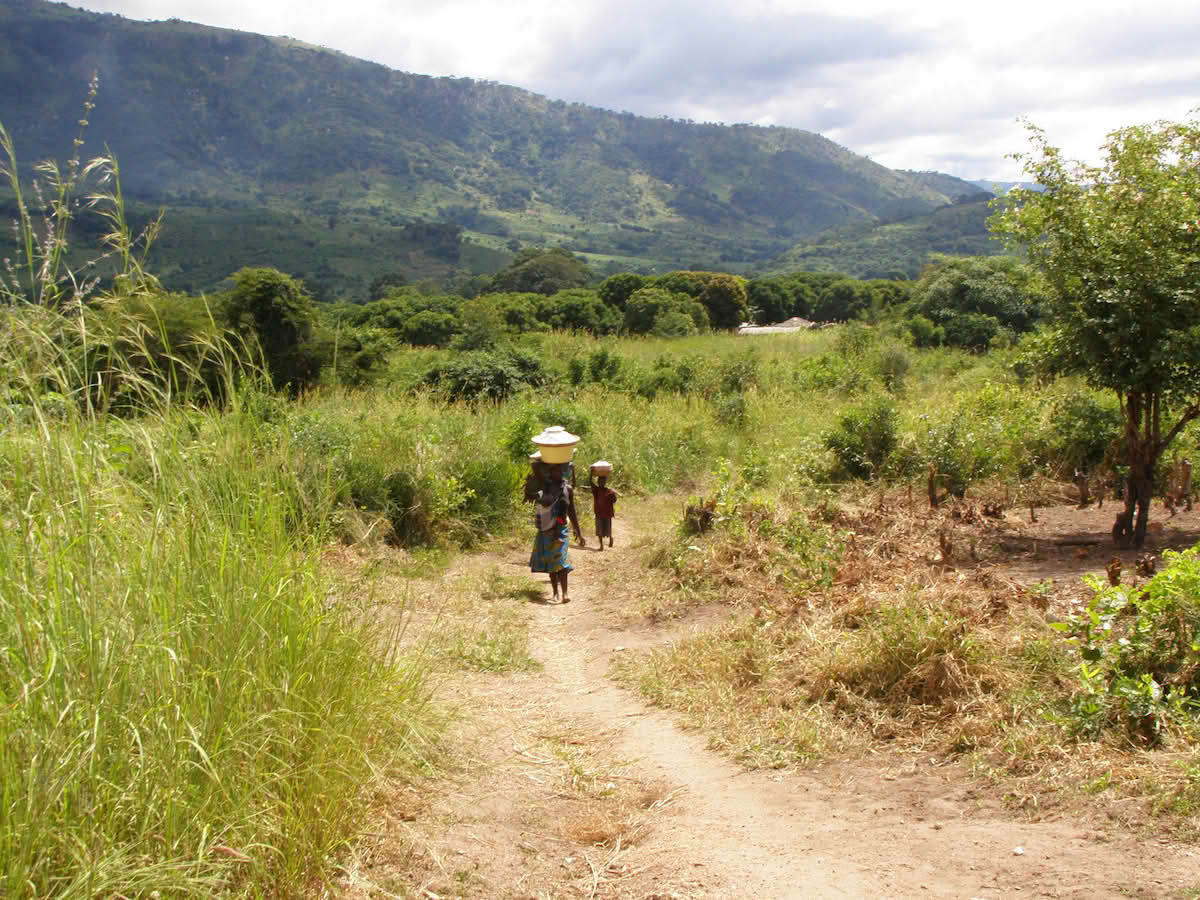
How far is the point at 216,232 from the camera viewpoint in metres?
85.5

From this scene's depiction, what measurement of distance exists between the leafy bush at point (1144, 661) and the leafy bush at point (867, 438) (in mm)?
6788

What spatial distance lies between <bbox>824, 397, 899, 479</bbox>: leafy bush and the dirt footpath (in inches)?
273

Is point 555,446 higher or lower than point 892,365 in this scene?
lower

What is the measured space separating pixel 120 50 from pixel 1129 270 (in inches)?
8402

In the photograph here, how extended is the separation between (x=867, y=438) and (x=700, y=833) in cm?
819

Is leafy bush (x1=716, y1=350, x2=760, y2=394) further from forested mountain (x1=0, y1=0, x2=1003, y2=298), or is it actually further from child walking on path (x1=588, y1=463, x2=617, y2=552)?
forested mountain (x1=0, y1=0, x2=1003, y2=298)

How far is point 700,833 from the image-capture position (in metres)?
3.48

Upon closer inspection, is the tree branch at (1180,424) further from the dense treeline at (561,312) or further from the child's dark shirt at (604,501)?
the child's dark shirt at (604,501)

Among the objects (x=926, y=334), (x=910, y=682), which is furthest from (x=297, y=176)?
(x=910, y=682)

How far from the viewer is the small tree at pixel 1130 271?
21.8ft

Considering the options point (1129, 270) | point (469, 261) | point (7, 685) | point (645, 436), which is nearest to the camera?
point (7, 685)

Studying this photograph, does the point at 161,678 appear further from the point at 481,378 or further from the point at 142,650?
the point at 481,378

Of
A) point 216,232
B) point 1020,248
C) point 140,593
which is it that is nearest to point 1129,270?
point 1020,248

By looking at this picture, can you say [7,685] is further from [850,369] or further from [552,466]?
[850,369]
